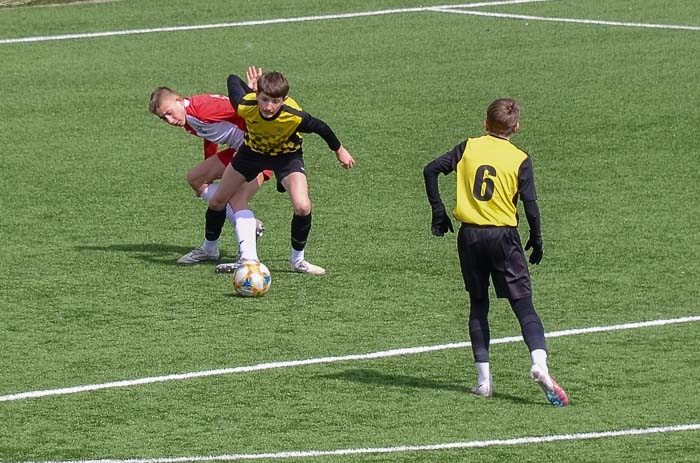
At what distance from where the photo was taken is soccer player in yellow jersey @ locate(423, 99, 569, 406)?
9750 millimetres

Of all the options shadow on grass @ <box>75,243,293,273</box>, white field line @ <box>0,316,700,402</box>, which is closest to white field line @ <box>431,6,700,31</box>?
shadow on grass @ <box>75,243,293,273</box>

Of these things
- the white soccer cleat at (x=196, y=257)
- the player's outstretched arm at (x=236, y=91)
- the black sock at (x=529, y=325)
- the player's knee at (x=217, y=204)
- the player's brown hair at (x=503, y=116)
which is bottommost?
the white soccer cleat at (x=196, y=257)

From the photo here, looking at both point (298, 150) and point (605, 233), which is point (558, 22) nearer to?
point (605, 233)

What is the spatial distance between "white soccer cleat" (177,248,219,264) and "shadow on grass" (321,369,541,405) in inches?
137

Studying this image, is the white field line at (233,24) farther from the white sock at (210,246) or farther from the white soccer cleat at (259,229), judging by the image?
the white sock at (210,246)

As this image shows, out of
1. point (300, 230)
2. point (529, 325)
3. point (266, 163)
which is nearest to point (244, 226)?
point (300, 230)

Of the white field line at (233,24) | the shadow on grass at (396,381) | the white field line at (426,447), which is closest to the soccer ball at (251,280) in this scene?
the shadow on grass at (396,381)

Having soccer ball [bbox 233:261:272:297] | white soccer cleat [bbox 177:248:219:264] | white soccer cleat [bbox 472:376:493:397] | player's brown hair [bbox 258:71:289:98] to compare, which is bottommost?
white soccer cleat [bbox 177:248:219:264]

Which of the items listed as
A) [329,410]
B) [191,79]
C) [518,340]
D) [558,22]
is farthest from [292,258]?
[558,22]

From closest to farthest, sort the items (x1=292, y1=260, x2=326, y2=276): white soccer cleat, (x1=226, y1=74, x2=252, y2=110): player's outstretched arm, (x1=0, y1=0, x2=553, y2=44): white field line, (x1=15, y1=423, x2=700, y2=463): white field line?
(x1=15, y1=423, x2=700, y2=463): white field line < (x1=226, y1=74, x2=252, y2=110): player's outstretched arm < (x1=292, y1=260, x2=326, y2=276): white soccer cleat < (x1=0, y1=0, x2=553, y2=44): white field line

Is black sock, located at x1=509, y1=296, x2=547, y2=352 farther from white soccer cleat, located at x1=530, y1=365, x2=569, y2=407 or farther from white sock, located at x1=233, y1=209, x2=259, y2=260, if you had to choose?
white sock, located at x1=233, y1=209, x2=259, y2=260

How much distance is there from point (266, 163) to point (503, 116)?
3.69 metres

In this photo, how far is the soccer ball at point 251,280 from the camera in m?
12.5

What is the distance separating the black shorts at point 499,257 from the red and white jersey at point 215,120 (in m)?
4.12
